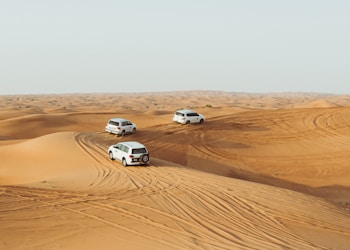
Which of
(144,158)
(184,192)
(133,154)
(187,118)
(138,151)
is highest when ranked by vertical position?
(187,118)

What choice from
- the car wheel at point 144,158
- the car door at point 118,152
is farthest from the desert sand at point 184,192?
the car wheel at point 144,158

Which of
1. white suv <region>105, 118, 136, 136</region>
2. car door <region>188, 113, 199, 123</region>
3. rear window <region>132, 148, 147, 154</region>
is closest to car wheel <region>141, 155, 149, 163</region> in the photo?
rear window <region>132, 148, 147, 154</region>

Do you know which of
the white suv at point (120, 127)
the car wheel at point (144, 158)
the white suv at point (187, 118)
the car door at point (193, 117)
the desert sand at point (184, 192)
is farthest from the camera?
the car door at point (193, 117)

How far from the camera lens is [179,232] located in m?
12.2

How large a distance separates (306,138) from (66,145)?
71.5 feet

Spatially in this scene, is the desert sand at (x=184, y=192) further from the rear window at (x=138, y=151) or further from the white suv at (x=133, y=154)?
the rear window at (x=138, y=151)

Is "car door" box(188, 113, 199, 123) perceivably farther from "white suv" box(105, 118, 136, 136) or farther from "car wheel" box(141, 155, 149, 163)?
"car wheel" box(141, 155, 149, 163)

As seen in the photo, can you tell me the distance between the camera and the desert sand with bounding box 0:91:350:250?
11.9 metres

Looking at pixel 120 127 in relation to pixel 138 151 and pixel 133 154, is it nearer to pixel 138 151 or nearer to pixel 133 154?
pixel 138 151

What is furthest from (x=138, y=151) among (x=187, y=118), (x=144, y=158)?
(x=187, y=118)

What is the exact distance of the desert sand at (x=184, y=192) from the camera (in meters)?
11.9

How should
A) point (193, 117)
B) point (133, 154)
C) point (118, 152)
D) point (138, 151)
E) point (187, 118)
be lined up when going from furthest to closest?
point (193, 117) < point (187, 118) < point (118, 152) < point (138, 151) < point (133, 154)

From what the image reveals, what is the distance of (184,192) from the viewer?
17.0 m

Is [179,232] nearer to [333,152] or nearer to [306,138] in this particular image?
[333,152]
